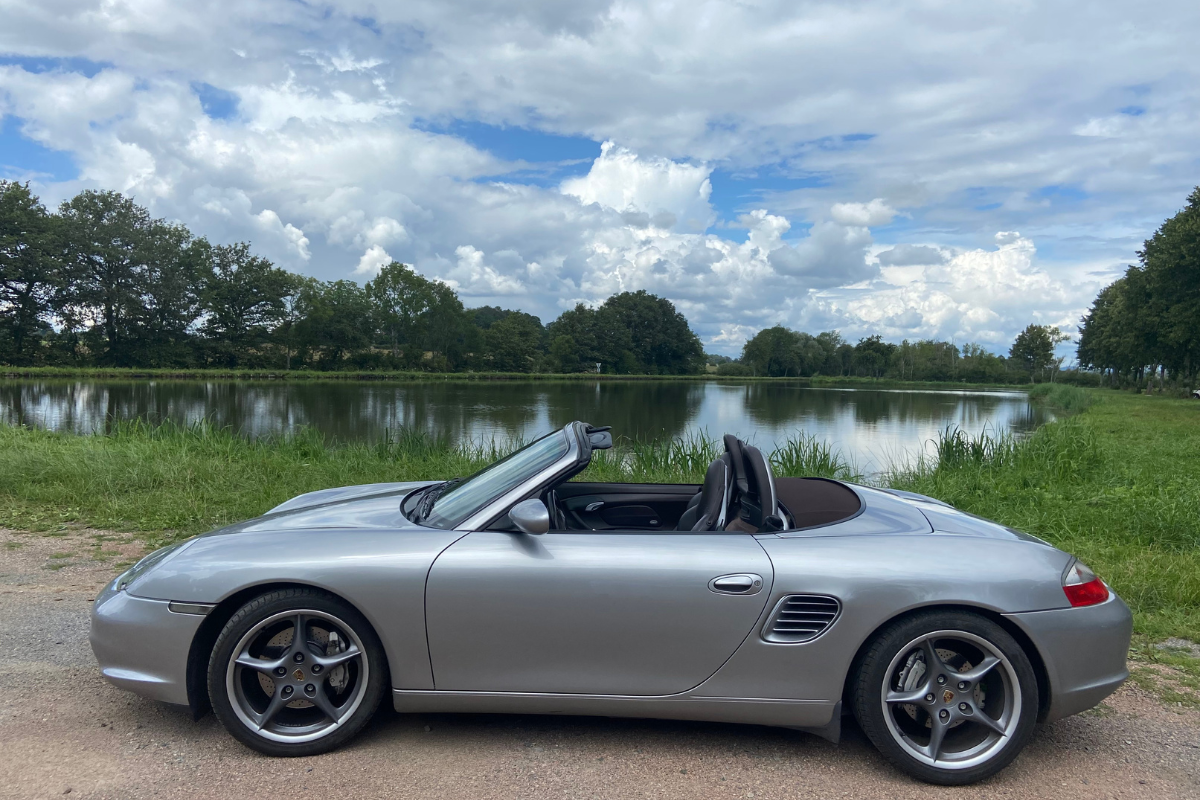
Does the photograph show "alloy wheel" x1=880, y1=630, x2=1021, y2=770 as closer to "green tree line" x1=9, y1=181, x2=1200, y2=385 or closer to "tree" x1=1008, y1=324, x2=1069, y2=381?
"green tree line" x1=9, y1=181, x2=1200, y2=385

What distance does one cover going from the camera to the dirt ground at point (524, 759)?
2.39 meters

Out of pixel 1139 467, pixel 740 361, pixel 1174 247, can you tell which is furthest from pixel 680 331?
pixel 1139 467

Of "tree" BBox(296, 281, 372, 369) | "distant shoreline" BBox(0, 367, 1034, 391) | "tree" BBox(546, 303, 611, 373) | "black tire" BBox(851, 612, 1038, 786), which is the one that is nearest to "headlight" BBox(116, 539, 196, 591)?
"black tire" BBox(851, 612, 1038, 786)

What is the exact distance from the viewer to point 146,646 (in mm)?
2598

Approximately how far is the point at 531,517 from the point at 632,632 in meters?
0.53

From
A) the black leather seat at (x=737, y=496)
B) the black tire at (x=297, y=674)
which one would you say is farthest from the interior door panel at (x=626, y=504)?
the black tire at (x=297, y=674)

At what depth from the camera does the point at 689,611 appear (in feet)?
8.15

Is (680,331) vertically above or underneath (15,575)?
above

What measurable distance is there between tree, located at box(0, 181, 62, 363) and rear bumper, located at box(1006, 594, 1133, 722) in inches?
2945

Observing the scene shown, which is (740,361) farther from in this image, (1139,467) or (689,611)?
(689,611)

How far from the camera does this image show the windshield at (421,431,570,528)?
110 inches

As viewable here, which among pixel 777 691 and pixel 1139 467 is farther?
pixel 1139 467

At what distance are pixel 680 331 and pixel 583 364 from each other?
22.1m

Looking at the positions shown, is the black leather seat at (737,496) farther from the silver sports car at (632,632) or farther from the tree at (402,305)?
the tree at (402,305)
